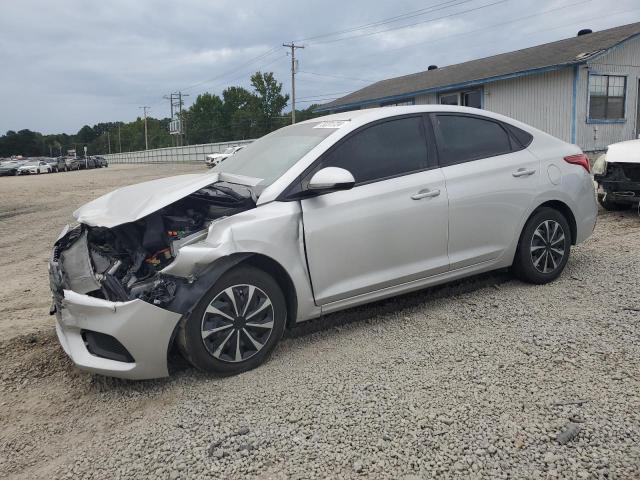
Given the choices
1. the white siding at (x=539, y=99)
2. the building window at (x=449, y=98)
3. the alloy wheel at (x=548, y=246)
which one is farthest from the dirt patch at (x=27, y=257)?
the white siding at (x=539, y=99)

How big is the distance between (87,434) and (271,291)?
133 centimetres

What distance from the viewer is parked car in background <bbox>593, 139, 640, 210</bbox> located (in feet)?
25.0

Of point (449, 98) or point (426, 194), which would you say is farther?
point (449, 98)

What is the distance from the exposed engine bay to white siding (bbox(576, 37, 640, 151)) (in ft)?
62.9

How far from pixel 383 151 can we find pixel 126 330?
226 cm

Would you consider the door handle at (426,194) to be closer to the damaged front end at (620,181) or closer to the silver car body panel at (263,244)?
the silver car body panel at (263,244)

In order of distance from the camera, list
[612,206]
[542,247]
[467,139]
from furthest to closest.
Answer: [612,206] → [542,247] → [467,139]

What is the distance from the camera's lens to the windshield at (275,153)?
3971 millimetres

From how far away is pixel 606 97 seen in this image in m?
20.3

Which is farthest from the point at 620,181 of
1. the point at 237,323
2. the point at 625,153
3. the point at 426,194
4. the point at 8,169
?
the point at 8,169

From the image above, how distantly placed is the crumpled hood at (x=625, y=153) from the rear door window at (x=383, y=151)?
476 centimetres

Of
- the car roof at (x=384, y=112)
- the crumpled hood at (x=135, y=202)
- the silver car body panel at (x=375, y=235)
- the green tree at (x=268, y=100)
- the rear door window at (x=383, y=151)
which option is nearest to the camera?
the crumpled hood at (x=135, y=202)

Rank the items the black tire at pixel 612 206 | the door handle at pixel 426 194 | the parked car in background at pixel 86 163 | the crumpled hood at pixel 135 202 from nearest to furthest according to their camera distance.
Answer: the crumpled hood at pixel 135 202, the door handle at pixel 426 194, the black tire at pixel 612 206, the parked car in background at pixel 86 163

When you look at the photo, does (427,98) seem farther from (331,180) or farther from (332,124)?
(331,180)
